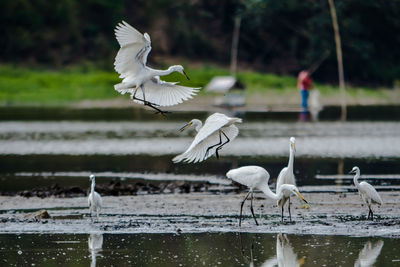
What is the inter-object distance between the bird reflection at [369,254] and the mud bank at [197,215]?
2.18 feet

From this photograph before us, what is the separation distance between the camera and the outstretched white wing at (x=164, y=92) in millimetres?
14727

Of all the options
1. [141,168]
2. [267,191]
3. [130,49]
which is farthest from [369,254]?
[141,168]

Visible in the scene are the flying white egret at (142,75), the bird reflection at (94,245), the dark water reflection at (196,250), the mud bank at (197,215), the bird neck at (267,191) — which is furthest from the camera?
the bird neck at (267,191)

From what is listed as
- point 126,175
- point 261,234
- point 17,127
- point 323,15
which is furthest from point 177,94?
point 323,15

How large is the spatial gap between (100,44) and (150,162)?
36584mm

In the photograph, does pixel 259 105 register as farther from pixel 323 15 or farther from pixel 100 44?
pixel 100 44

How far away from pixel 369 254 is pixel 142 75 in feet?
16.4

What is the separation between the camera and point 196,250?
1199 cm

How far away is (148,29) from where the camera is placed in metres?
63.2

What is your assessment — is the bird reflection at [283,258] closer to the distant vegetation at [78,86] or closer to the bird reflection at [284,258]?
the bird reflection at [284,258]

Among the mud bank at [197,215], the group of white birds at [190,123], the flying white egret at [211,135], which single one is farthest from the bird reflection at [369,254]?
the flying white egret at [211,135]

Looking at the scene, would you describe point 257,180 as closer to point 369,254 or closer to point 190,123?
point 190,123

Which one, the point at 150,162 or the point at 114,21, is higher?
the point at 114,21

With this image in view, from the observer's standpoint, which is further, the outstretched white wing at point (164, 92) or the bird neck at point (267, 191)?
the outstretched white wing at point (164, 92)
